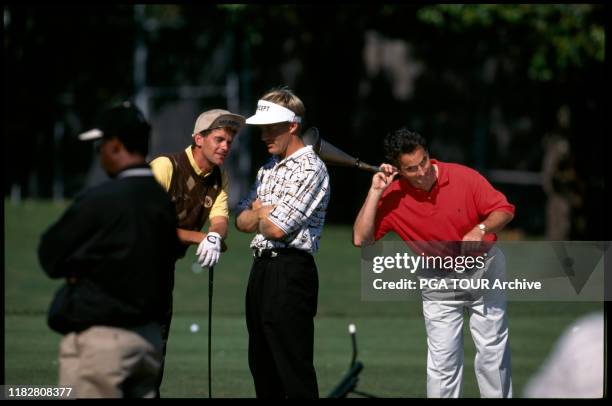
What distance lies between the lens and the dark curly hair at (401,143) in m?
7.70

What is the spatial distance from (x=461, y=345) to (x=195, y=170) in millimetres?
2090

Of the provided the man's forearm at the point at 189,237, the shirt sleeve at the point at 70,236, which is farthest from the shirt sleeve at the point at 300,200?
the shirt sleeve at the point at 70,236

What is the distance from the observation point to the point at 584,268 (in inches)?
386

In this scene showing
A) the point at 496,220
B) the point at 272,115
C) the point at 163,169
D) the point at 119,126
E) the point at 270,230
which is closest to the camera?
the point at 119,126

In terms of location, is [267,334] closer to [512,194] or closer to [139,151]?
[139,151]

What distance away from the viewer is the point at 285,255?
7.50 m

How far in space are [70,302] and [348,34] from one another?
21.7 m

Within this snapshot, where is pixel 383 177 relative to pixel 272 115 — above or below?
below

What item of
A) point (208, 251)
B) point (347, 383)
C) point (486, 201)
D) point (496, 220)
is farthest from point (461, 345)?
point (347, 383)

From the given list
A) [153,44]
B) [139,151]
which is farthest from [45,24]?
[139,151]

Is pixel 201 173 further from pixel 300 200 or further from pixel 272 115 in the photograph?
pixel 300 200

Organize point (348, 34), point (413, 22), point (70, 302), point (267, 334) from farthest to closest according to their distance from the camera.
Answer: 1. point (348, 34)
2. point (413, 22)
3. point (267, 334)
4. point (70, 302)

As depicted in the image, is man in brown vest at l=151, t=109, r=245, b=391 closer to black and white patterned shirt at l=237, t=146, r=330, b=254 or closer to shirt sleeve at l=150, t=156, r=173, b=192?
shirt sleeve at l=150, t=156, r=173, b=192

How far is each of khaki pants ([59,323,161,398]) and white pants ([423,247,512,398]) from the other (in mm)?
2440
